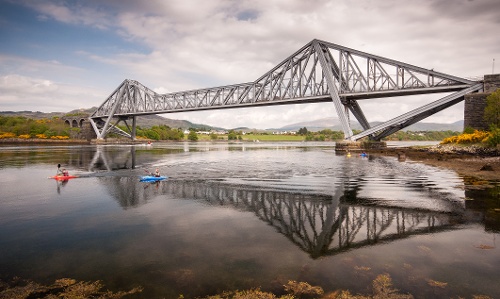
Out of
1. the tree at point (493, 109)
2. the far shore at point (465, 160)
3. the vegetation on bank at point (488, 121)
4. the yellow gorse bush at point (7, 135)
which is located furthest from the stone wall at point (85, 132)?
the tree at point (493, 109)

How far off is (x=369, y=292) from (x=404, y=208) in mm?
10099

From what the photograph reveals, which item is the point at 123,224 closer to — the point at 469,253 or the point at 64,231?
the point at 64,231

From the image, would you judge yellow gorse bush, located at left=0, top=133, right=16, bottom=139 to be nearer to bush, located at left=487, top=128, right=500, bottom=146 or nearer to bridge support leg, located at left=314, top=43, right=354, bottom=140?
bridge support leg, located at left=314, top=43, right=354, bottom=140

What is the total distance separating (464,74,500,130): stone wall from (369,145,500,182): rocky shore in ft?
22.1

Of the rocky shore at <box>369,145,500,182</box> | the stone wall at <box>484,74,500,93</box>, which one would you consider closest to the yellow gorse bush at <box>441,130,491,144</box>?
the rocky shore at <box>369,145,500,182</box>

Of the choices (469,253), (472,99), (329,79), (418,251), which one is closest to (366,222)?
(418,251)

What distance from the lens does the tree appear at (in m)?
43.7

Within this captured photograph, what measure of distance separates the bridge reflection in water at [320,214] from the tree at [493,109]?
39.5 meters

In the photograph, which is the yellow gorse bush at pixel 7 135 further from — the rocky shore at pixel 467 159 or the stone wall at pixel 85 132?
the rocky shore at pixel 467 159

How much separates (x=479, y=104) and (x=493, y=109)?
5483 mm

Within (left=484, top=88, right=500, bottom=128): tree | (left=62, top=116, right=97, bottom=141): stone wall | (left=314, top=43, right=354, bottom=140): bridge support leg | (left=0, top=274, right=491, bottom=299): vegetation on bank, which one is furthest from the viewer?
(left=62, top=116, right=97, bottom=141): stone wall

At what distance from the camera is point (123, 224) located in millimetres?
13453

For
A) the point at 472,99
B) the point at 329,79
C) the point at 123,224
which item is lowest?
the point at 123,224

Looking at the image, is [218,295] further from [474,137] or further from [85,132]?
[85,132]
